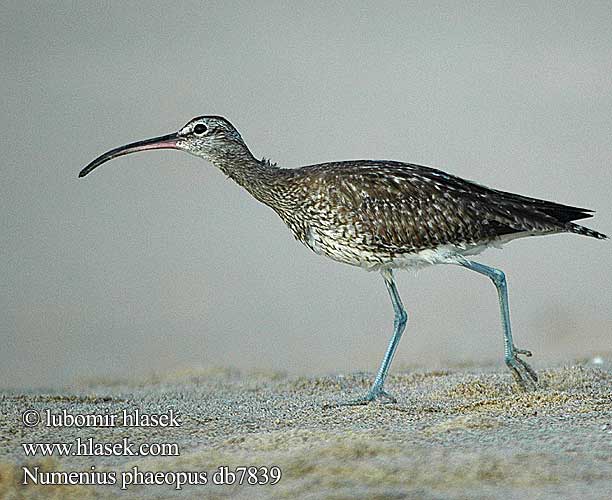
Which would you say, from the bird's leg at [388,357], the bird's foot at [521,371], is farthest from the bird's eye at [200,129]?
the bird's foot at [521,371]

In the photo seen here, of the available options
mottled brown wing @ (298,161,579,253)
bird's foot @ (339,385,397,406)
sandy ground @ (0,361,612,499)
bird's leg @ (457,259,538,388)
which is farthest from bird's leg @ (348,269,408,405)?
bird's leg @ (457,259,538,388)

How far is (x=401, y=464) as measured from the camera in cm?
485

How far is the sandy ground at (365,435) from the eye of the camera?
463cm

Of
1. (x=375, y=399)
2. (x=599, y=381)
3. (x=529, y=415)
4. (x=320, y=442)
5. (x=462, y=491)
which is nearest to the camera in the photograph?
(x=462, y=491)

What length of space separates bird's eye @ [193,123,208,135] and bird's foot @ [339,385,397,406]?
2259 millimetres

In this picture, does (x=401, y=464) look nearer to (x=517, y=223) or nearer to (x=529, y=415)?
(x=529, y=415)

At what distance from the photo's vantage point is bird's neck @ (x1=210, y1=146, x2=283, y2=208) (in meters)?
7.96

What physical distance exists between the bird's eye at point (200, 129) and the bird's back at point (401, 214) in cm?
91

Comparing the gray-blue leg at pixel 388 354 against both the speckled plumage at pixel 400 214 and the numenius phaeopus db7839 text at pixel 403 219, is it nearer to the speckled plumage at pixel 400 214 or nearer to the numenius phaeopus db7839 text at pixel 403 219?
the numenius phaeopus db7839 text at pixel 403 219

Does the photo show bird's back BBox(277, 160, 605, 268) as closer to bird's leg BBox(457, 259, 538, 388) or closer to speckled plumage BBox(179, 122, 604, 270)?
speckled plumage BBox(179, 122, 604, 270)

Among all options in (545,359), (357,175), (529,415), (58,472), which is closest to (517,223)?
(357,175)

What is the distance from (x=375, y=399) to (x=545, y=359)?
2.93m

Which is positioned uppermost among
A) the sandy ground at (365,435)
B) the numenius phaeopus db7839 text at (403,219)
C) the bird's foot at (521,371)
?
the numenius phaeopus db7839 text at (403,219)

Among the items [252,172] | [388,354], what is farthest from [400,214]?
[252,172]
